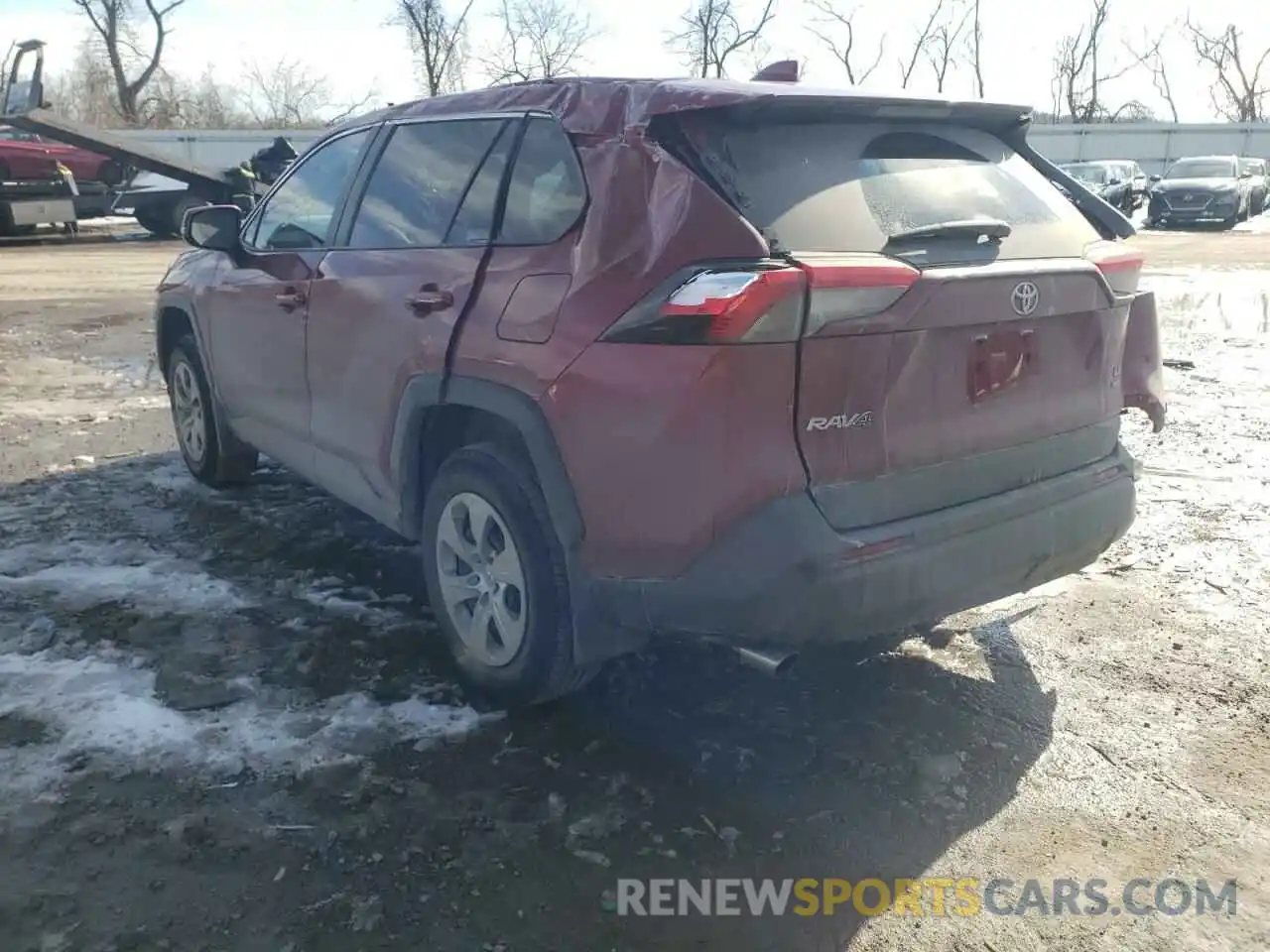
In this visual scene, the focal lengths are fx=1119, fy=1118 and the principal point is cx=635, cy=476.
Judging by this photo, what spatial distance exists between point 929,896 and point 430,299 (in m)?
2.18

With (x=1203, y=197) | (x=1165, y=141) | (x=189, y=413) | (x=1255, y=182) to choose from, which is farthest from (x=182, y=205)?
(x=1165, y=141)

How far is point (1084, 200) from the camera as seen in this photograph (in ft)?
12.5

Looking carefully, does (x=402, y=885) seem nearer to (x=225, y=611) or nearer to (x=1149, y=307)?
(x=225, y=611)

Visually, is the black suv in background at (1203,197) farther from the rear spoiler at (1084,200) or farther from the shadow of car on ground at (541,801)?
the shadow of car on ground at (541,801)

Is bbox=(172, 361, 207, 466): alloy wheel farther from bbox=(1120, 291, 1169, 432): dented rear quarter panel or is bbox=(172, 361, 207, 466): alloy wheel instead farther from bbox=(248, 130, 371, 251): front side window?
bbox=(1120, 291, 1169, 432): dented rear quarter panel

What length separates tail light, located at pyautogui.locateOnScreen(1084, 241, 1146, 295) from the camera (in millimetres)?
3283

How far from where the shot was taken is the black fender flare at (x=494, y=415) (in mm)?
2982

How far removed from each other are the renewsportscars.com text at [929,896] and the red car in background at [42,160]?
64.3 feet

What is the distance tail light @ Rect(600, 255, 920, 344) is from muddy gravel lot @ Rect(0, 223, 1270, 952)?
4.08 feet

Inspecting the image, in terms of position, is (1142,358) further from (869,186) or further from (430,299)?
(430,299)

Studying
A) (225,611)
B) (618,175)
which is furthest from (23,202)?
(618,175)

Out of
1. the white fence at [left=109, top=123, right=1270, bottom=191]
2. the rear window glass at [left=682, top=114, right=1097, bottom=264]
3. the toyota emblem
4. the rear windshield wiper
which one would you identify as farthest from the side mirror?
the white fence at [left=109, top=123, right=1270, bottom=191]

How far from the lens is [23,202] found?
19.6m

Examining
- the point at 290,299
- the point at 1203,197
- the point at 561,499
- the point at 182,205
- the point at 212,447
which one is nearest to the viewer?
the point at 561,499
